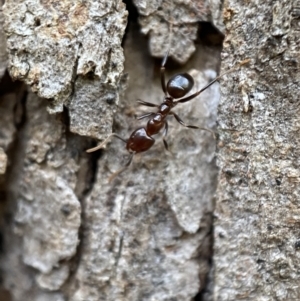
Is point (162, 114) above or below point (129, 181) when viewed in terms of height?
above

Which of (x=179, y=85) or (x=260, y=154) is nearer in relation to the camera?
(x=260, y=154)

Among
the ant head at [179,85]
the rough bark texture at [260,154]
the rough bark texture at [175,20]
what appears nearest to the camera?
the rough bark texture at [260,154]

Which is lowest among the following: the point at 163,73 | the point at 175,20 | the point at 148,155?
the point at 148,155

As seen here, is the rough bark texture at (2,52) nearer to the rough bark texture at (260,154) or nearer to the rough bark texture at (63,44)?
the rough bark texture at (63,44)

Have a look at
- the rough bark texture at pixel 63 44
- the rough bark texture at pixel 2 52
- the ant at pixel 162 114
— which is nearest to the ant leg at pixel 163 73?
the ant at pixel 162 114

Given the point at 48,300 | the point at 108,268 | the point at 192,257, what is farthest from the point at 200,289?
the point at 48,300

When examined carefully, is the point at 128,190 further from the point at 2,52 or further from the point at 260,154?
the point at 2,52

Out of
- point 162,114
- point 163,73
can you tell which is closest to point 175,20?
point 163,73
